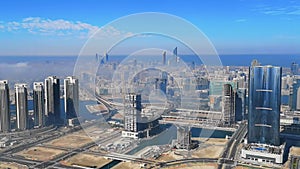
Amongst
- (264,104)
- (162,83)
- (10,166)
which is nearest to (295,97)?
(264,104)

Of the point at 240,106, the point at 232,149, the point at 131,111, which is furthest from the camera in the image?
the point at 240,106

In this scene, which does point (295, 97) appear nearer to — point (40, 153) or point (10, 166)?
point (40, 153)

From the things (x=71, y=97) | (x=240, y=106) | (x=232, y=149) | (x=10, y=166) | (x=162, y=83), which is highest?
(x=162, y=83)


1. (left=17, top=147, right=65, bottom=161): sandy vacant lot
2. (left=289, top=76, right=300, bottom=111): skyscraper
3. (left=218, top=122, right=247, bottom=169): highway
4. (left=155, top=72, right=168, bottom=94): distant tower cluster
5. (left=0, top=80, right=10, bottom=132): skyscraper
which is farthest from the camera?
(left=289, top=76, right=300, bottom=111): skyscraper

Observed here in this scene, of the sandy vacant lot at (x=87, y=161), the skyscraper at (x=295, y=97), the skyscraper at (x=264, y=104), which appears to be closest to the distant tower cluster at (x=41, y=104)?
the sandy vacant lot at (x=87, y=161)

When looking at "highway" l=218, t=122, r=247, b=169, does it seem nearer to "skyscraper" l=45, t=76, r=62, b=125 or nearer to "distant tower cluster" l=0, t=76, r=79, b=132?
"distant tower cluster" l=0, t=76, r=79, b=132

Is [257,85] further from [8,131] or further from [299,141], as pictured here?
[8,131]

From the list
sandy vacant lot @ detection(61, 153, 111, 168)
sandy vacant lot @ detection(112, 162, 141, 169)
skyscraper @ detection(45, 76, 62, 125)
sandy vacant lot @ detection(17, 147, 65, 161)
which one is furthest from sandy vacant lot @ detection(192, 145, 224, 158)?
skyscraper @ detection(45, 76, 62, 125)
